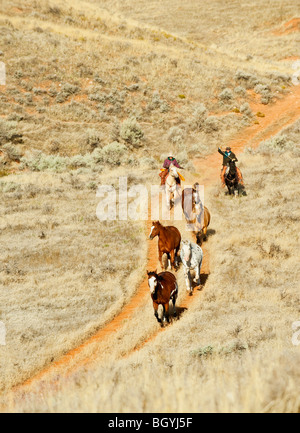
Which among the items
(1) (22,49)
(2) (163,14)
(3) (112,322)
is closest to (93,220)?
(3) (112,322)

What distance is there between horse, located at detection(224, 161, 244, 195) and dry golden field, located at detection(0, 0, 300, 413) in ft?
3.04

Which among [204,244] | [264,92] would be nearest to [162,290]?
[204,244]

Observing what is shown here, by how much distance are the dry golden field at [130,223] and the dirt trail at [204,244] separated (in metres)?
0.08

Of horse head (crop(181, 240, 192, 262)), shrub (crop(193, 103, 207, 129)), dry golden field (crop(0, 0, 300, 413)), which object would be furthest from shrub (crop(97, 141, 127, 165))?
horse head (crop(181, 240, 192, 262))

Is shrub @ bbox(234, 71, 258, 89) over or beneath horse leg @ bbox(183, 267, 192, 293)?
over

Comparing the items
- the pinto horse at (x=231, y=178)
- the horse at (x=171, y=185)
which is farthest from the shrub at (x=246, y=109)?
the horse at (x=171, y=185)

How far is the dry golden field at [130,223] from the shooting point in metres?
6.08

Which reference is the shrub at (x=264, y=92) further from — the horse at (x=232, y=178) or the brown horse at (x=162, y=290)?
the brown horse at (x=162, y=290)

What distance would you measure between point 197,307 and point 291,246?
530cm

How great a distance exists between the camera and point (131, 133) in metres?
31.5

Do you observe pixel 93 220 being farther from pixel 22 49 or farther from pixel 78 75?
pixel 22 49

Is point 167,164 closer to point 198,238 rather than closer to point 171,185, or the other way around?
point 171,185

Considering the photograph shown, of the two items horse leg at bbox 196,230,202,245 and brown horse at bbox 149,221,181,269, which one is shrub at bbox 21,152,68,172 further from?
brown horse at bbox 149,221,181,269

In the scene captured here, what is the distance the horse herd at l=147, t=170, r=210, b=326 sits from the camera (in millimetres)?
9992
